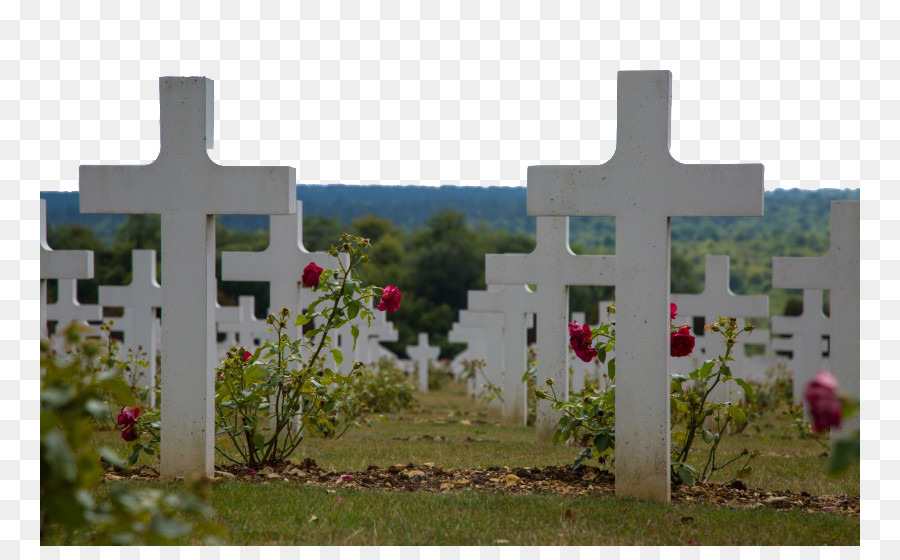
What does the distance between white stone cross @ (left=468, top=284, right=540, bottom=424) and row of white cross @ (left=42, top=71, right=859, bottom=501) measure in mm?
8494

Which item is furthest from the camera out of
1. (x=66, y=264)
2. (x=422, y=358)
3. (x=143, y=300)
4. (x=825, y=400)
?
(x=422, y=358)

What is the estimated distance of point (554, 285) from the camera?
12.0m

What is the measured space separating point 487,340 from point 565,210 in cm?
1344

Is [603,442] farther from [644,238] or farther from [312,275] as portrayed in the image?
[312,275]

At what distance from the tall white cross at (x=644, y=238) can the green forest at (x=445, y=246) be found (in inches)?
1494

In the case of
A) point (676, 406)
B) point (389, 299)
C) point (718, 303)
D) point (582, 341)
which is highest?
point (389, 299)

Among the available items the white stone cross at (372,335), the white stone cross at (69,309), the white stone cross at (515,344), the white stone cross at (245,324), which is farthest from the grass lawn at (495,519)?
the white stone cross at (245,324)

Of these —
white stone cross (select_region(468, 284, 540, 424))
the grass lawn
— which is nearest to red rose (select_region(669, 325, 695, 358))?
the grass lawn

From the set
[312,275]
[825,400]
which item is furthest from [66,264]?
[825,400]

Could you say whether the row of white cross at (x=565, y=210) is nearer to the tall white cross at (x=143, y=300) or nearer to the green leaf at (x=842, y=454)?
the green leaf at (x=842, y=454)

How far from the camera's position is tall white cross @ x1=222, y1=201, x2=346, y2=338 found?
12195 millimetres

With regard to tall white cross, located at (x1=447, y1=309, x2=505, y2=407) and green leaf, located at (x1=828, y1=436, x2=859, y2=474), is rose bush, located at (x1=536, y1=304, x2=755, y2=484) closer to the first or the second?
green leaf, located at (x1=828, y1=436, x2=859, y2=474)

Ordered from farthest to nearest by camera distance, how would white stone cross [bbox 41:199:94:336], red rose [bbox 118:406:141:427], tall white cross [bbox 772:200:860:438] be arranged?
1. white stone cross [bbox 41:199:94:336]
2. tall white cross [bbox 772:200:860:438]
3. red rose [bbox 118:406:141:427]

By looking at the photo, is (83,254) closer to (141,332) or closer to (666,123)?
(141,332)
